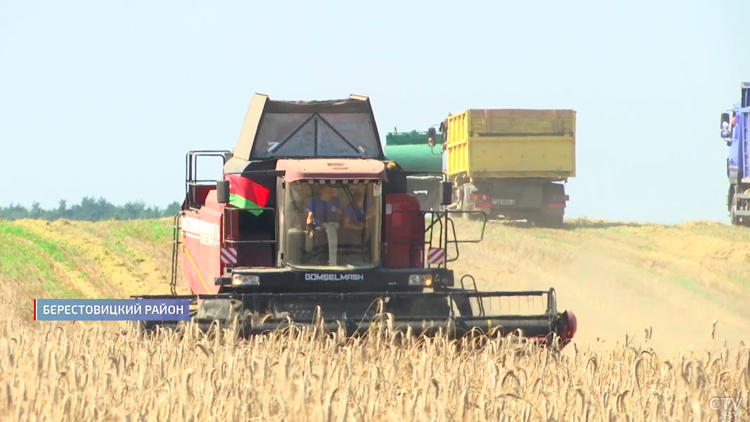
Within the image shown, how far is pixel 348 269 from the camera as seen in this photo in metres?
12.7

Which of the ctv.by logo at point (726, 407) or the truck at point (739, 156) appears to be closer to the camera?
the ctv.by logo at point (726, 407)

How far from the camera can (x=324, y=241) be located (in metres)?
12.8

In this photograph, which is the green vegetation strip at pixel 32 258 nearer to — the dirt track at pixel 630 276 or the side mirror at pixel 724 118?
the dirt track at pixel 630 276

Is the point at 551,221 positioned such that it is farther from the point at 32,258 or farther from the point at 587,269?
the point at 32,258

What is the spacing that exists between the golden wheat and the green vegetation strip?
9191 mm

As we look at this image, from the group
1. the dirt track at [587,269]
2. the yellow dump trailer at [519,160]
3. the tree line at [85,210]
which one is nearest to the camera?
the dirt track at [587,269]

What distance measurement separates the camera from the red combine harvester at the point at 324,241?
1205cm

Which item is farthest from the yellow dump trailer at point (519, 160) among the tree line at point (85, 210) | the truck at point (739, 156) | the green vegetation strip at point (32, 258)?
the tree line at point (85, 210)

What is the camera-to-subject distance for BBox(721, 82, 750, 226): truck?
31.1m

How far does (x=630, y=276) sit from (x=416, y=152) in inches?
504

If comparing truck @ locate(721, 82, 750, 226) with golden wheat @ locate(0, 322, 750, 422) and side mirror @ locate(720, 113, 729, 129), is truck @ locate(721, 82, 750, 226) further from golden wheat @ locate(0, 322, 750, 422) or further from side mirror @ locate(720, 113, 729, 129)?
golden wheat @ locate(0, 322, 750, 422)

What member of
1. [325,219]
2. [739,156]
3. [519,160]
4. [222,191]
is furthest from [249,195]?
[739,156]

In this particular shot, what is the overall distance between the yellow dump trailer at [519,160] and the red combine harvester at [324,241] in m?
15.3

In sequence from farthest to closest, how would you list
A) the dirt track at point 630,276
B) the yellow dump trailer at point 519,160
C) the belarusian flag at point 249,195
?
the yellow dump trailer at point 519,160, the dirt track at point 630,276, the belarusian flag at point 249,195
